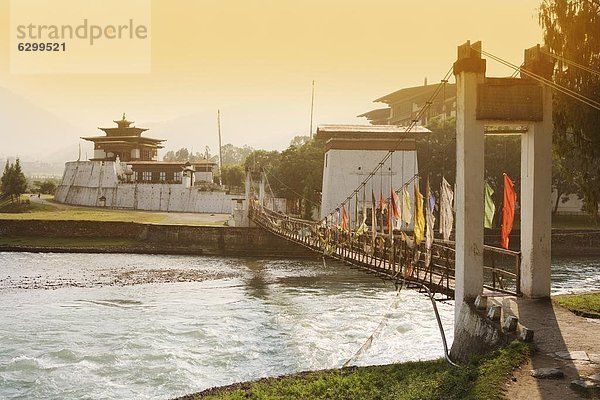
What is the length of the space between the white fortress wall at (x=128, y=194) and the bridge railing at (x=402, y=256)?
2456 cm

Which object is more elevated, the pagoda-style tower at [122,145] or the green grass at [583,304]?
the pagoda-style tower at [122,145]

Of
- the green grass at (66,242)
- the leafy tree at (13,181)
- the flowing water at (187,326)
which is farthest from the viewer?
the leafy tree at (13,181)

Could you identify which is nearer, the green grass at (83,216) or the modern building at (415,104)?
the green grass at (83,216)

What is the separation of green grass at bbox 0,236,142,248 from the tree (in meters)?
28.0

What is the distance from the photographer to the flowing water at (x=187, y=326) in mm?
11570

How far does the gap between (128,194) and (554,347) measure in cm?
4928

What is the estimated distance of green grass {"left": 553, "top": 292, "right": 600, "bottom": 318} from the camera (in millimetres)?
9625

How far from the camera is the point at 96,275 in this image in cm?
2656

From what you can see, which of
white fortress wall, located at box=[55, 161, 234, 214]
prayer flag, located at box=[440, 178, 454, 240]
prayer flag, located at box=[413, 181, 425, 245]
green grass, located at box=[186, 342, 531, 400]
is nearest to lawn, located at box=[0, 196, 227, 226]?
white fortress wall, located at box=[55, 161, 234, 214]

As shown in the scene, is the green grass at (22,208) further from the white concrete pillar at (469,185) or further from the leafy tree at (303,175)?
the white concrete pillar at (469,185)

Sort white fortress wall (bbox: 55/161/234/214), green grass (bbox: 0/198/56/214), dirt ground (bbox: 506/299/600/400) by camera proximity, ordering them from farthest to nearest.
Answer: white fortress wall (bbox: 55/161/234/214), green grass (bbox: 0/198/56/214), dirt ground (bbox: 506/299/600/400)

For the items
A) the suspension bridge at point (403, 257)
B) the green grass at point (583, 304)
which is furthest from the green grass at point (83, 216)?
the green grass at point (583, 304)

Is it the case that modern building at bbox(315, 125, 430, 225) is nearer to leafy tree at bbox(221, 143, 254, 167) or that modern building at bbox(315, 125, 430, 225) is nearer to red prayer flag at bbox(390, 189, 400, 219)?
red prayer flag at bbox(390, 189, 400, 219)

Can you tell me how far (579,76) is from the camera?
1204cm
